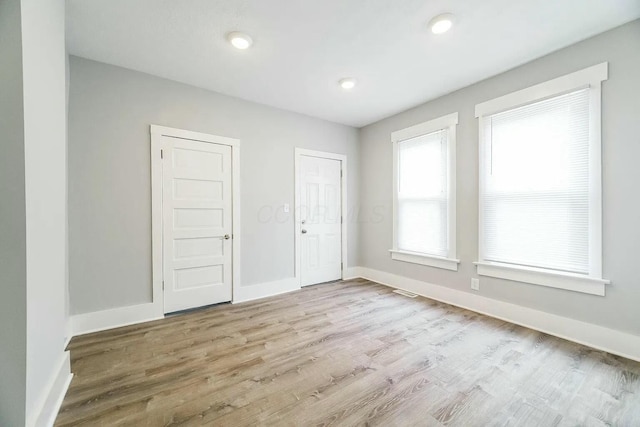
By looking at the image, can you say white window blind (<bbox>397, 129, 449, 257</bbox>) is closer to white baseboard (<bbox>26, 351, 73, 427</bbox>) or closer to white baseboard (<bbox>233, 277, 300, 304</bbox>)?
white baseboard (<bbox>233, 277, 300, 304</bbox>)

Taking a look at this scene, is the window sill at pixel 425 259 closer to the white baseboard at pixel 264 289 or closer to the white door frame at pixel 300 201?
the white door frame at pixel 300 201

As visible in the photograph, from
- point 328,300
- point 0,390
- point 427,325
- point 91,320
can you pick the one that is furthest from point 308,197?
point 0,390

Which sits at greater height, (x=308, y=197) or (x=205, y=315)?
(x=308, y=197)

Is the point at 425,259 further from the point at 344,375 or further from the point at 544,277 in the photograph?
the point at 344,375

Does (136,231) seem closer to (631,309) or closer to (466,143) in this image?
(466,143)

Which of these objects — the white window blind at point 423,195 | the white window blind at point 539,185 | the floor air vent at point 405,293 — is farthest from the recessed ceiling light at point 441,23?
the floor air vent at point 405,293

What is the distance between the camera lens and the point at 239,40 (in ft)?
7.14

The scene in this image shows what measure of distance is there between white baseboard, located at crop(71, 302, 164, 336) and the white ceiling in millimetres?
2518

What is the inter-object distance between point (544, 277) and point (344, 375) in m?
2.16

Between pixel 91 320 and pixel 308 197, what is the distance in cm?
287

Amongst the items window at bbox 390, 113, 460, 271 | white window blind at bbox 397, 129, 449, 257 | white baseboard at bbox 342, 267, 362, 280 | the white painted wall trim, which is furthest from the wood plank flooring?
the white painted wall trim

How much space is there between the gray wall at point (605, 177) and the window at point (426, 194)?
0.38 ft

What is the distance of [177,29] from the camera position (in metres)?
2.07

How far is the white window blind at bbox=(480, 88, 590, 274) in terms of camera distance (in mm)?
2246
